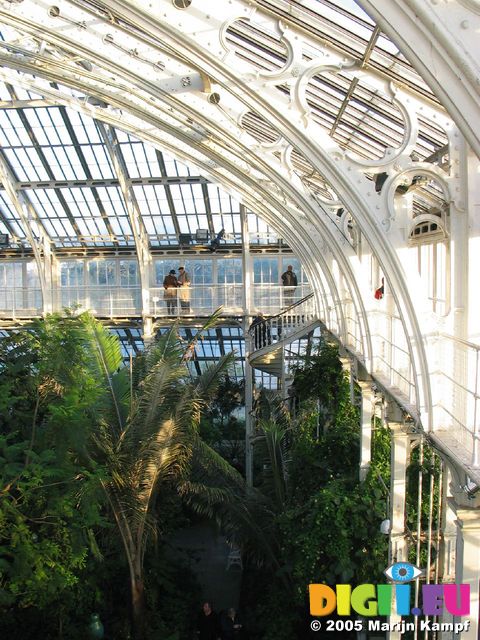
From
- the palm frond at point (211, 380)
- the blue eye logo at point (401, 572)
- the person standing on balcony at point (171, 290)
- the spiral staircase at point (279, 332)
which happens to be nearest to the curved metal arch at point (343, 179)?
the blue eye logo at point (401, 572)

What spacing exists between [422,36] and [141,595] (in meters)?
13.7

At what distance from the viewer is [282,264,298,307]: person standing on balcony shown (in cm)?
2950

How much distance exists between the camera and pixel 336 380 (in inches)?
757

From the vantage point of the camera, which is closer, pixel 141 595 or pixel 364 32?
pixel 364 32

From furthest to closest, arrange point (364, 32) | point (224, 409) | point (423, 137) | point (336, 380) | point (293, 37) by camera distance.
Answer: point (224, 409) → point (336, 380) → point (423, 137) → point (364, 32) → point (293, 37)

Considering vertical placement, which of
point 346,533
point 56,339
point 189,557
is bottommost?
point 189,557

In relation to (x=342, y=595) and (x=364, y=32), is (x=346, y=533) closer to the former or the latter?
(x=342, y=595)

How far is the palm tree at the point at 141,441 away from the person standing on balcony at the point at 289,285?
12757mm

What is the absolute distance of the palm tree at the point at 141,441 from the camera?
14711 millimetres

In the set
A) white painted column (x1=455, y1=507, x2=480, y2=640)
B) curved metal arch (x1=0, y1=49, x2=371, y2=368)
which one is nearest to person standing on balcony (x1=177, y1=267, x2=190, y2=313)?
curved metal arch (x1=0, y1=49, x2=371, y2=368)

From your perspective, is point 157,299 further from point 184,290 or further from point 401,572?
point 401,572

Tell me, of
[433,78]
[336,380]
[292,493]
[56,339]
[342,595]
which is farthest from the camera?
[336,380]

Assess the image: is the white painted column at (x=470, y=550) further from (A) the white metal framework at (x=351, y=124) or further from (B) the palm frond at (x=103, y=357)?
(B) the palm frond at (x=103, y=357)

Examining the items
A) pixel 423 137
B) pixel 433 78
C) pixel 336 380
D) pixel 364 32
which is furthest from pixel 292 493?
pixel 433 78
